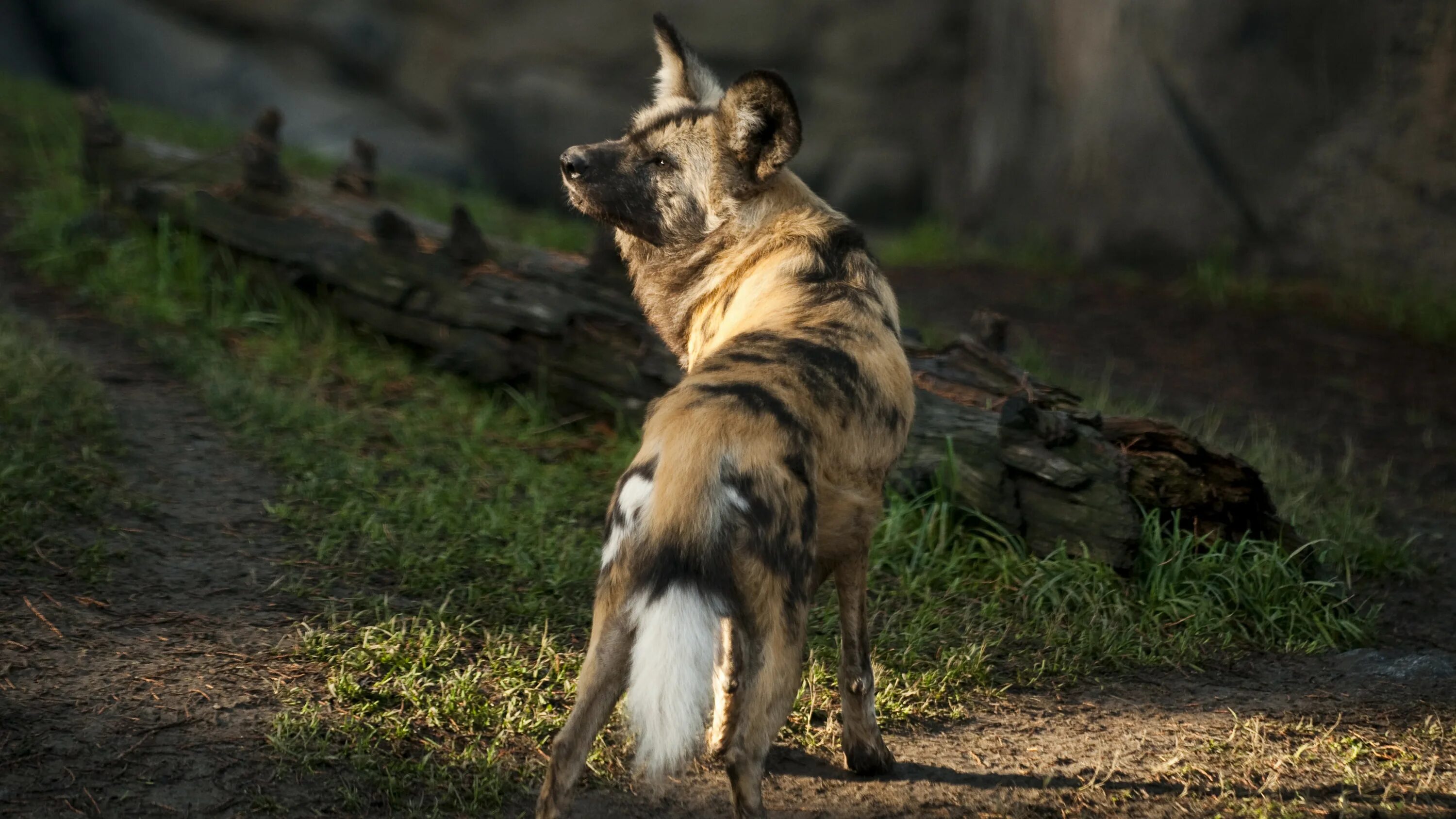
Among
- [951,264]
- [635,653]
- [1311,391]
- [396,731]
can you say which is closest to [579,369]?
[396,731]

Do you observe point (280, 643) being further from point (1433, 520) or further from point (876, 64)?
point (876, 64)

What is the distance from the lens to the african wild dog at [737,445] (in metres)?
2.32

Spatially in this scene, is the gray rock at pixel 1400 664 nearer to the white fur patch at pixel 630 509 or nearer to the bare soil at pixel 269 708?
the bare soil at pixel 269 708

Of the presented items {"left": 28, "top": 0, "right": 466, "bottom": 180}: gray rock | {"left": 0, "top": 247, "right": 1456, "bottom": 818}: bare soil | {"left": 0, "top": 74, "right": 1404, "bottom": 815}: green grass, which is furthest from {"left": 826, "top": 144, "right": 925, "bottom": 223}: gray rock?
{"left": 0, "top": 247, "right": 1456, "bottom": 818}: bare soil

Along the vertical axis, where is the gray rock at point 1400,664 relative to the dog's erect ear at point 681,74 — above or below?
below

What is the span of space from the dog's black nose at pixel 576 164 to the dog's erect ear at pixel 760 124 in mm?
409

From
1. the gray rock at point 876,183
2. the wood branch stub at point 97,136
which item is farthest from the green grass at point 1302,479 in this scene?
the wood branch stub at point 97,136

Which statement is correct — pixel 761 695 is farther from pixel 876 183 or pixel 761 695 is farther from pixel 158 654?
pixel 876 183

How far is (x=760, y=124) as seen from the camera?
126 inches

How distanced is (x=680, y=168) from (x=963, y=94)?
25.2ft

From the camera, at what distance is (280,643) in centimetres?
331

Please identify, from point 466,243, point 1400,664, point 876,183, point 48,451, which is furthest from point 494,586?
point 876,183

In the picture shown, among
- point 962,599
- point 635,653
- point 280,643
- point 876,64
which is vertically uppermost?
point 876,64

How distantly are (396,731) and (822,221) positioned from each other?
1715 millimetres
